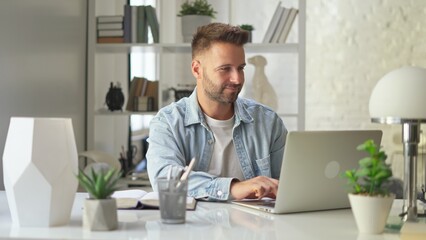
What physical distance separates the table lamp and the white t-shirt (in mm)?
819

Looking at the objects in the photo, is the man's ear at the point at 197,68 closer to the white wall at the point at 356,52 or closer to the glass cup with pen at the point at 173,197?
the glass cup with pen at the point at 173,197

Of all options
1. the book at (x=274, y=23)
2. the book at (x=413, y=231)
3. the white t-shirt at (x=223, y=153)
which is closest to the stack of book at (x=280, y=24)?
the book at (x=274, y=23)

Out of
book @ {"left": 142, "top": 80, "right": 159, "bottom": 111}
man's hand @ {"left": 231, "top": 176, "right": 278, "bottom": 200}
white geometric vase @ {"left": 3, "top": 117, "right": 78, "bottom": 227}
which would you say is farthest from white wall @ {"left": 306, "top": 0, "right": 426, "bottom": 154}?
white geometric vase @ {"left": 3, "top": 117, "right": 78, "bottom": 227}

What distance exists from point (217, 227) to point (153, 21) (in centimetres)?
281

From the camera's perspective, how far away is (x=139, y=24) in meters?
4.20

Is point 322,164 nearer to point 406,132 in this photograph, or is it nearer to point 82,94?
point 406,132

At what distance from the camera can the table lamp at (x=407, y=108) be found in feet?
5.44

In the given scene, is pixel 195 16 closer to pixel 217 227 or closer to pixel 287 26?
pixel 287 26

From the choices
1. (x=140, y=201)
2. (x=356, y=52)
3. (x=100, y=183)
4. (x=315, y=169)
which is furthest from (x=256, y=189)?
(x=356, y=52)

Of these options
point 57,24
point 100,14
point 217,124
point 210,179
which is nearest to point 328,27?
point 100,14

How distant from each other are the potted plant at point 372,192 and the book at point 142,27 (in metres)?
2.87

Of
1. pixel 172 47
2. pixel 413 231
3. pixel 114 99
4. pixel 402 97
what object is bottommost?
pixel 413 231

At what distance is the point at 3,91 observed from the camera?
118 inches

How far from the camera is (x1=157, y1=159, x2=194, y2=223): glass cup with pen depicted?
1.57 metres
